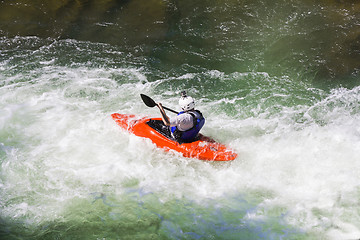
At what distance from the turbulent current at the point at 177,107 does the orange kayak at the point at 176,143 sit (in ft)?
0.62

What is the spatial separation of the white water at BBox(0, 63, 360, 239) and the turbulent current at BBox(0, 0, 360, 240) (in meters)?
0.03

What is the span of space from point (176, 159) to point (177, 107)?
174cm

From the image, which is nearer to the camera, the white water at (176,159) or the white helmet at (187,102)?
the white water at (176,159)

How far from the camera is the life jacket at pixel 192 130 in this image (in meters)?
5.71

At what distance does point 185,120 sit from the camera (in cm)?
560

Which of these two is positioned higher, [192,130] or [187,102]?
[187,102]

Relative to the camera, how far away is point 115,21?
33.9 feet

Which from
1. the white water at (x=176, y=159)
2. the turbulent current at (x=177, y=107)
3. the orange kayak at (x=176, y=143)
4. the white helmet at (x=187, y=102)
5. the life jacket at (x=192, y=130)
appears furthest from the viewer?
the orange kayak at (x=176, y=143)

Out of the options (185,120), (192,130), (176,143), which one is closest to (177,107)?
(176,143)

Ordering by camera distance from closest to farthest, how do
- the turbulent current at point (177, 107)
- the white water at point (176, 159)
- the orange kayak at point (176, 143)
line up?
the turbulent current at point (177, 107)
the white water at point (176, 159)
the orange kayak at point (176, 143)

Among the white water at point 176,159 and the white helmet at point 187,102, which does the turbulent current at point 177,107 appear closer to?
the white water at point 176,159

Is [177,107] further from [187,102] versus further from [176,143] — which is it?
[187,102]

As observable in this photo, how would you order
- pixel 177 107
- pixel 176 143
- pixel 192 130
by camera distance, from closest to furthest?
pixel 192 130
pixel 176 143
pixel 177 107

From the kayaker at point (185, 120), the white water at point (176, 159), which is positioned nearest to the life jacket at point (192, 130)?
the kayaker at point (185, 120)
